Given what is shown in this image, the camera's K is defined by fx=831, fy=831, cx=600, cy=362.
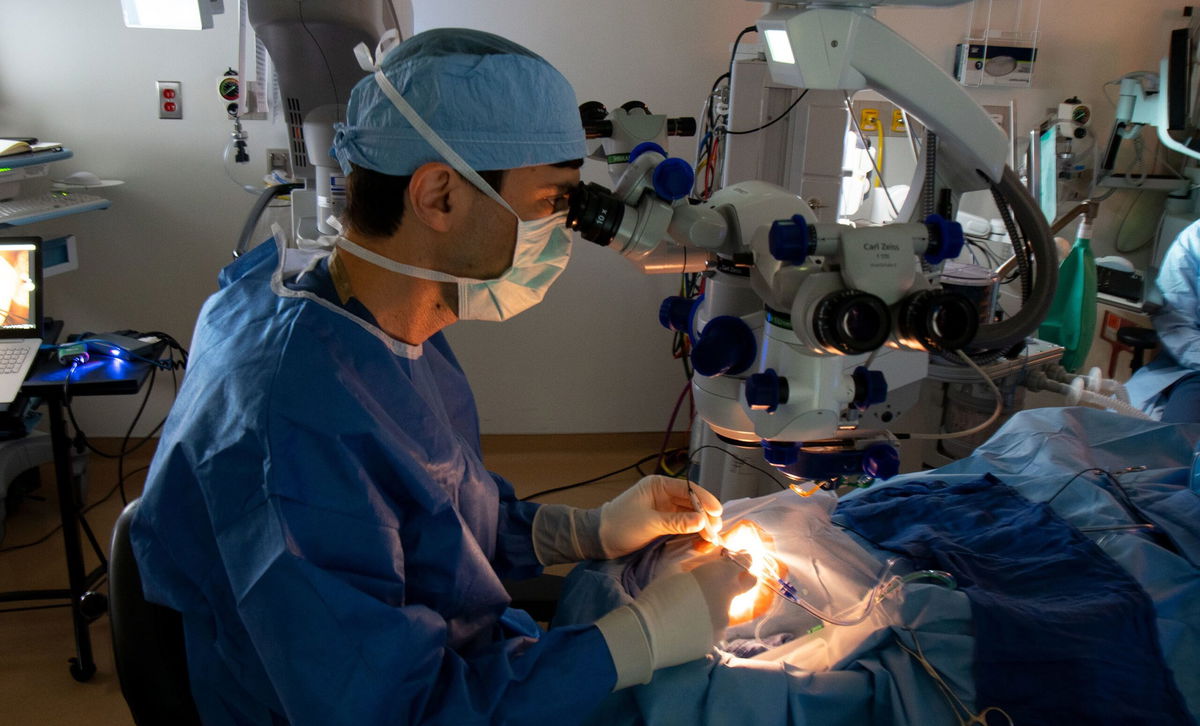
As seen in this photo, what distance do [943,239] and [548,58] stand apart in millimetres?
2398

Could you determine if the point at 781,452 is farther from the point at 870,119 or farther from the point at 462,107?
the point at 870,119

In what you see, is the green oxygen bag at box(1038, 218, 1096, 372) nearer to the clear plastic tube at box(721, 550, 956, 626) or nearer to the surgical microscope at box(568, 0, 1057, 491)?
the clear plastic tube at box(721, 550, 956, 626)

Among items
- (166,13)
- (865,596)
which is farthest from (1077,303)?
(166,13)

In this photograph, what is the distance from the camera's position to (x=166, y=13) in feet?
6.68

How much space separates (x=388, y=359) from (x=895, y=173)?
2.16 metres

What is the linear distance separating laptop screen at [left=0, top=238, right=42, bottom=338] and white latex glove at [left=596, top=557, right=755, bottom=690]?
182 centimetres

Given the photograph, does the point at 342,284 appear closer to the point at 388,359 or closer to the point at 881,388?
the point at 388,359

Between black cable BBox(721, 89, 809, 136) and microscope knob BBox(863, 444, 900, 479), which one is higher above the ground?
black cable BBox(721, 89, 809, 136)

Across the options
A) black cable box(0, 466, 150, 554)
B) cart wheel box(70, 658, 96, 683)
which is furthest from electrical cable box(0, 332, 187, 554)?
cart wheel box(70, 658, 96, 683)

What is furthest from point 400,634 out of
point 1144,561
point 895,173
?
point 895,173

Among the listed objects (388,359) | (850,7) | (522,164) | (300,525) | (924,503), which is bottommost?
(924,503)

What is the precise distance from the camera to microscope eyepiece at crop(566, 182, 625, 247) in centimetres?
87

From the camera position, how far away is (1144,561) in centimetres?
117

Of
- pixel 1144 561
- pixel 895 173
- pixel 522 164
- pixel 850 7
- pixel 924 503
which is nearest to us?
pixel 850 7
